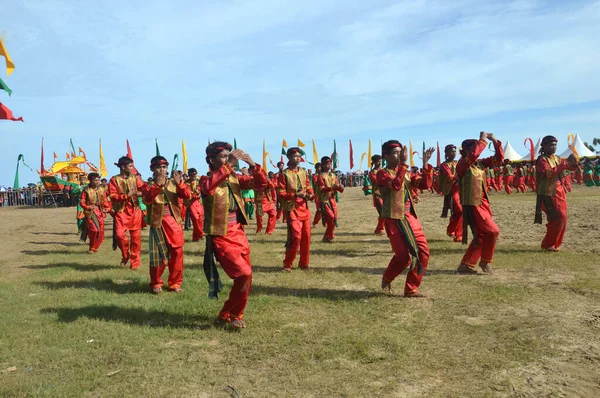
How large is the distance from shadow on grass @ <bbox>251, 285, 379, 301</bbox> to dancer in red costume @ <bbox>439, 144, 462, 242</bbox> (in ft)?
13.5

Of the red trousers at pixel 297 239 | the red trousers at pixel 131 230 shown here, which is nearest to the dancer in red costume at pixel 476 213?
the red trousers at pixel 297 239

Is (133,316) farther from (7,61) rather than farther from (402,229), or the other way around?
(402,229)

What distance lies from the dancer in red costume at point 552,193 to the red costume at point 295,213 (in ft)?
14.7

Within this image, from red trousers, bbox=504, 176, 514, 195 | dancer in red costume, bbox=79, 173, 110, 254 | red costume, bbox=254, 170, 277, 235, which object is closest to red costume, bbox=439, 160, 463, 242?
red costume, bbox=254, 170, 277, 235

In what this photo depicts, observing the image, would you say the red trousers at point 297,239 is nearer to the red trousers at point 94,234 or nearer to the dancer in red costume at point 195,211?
the dancer in red costume at point 195,211

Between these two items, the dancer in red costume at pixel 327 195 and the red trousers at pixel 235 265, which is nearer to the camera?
the red trousers at pixel 235 265

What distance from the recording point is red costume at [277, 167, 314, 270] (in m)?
7.98

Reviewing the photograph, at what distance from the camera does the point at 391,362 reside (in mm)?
4113

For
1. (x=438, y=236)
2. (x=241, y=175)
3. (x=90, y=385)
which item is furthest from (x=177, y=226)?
(x=438, y=236)

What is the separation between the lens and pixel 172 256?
695 cm

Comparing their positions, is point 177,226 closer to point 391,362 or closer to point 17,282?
point 17,282

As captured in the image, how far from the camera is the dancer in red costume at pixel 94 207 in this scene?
11.1 m

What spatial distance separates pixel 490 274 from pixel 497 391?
158 inches

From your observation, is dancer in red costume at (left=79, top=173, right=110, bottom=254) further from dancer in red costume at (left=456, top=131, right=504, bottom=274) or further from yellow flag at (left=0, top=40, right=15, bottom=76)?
dancer in red costume at (left=456, top=131, right=504, bottom=274)
